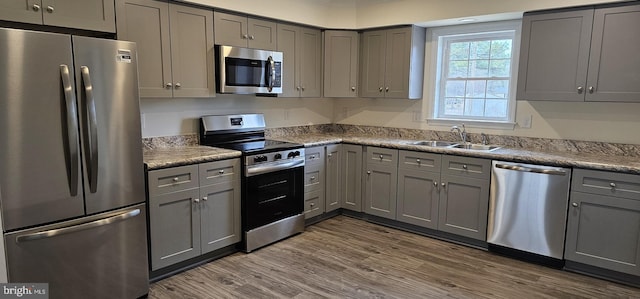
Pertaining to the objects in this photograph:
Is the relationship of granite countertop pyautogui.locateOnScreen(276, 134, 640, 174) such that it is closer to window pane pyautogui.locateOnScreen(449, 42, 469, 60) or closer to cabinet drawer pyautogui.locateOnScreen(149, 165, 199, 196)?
window pane pyautogui.locateOnScreen(449, 42, 469, 60)

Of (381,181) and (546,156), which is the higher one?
(546,156)

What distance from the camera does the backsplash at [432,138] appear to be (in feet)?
11.5

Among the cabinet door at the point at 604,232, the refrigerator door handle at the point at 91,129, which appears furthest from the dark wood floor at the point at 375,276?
the refrigerator door handle at the point at 91,129

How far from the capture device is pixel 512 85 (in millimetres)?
3992

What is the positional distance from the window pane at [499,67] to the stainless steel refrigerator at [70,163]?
10.9 feet

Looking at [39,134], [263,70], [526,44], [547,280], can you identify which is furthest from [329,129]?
[39,134]

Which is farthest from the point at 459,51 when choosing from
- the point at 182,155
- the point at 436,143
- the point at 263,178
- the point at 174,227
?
the point at 174,227

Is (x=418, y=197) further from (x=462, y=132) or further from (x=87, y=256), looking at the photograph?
(x=87, y=256)

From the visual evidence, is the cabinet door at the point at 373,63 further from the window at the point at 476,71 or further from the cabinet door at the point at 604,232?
the cabinet door at the point at 604,232

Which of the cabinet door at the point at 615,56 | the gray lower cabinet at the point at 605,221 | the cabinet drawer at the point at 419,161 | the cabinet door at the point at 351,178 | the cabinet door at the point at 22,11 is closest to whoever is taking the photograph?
the cabinet door at the point at 22,11

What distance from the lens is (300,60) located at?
4359 mm

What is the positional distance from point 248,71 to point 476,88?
2333 millimetres

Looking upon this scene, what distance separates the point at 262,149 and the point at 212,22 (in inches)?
45.5

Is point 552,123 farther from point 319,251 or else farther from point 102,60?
point 102,60
